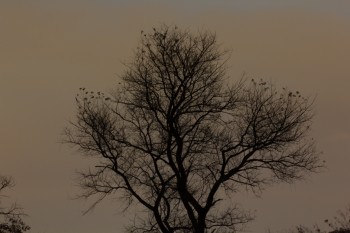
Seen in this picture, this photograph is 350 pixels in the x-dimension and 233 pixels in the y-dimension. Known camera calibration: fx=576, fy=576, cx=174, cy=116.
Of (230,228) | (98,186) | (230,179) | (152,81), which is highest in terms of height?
(152,81)

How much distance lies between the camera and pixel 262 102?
25844mm

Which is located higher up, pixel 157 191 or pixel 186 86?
pixel 186 86

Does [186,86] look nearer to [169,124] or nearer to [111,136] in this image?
[169,124]

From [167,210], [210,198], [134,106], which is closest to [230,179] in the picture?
[210,198]

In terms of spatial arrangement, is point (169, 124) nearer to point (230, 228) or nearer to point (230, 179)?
point (230, 179)

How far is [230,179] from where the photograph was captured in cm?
2650

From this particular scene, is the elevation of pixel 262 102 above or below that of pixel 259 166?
above

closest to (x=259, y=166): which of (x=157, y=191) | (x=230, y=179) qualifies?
(x=230, y=179)

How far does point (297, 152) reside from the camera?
26.2m

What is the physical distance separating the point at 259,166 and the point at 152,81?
6.27 meters

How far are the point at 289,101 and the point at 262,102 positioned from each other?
3.93ft

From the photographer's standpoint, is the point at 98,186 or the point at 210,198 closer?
the point at 210,198

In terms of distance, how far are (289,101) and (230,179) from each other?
4459 millimetres

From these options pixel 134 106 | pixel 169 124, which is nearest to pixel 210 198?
pixel 169 124
